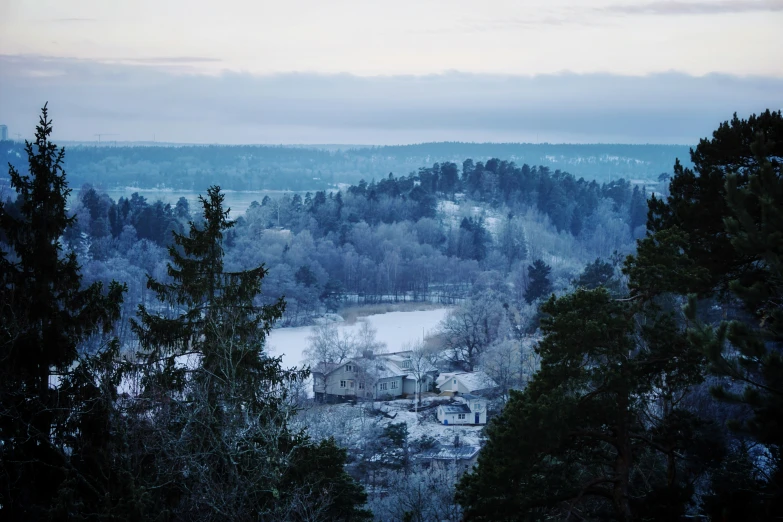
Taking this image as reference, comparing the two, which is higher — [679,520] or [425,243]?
[679,520]

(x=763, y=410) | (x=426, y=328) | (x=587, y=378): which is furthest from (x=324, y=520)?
(x=426, y=328)

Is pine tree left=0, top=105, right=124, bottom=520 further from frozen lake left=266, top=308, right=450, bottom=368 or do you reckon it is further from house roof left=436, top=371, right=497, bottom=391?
frozen lake left=266, top=308, right=450, bottom=368

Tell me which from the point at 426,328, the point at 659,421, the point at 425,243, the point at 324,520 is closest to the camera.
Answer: the point at 659,421

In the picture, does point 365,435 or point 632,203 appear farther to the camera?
point 632,203

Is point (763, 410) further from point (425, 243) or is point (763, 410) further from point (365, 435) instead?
point (425, 243)

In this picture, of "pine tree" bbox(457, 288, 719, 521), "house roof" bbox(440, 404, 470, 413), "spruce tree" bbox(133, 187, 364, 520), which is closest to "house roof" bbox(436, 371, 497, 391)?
"house roof" bbox(440, 404, 470, 413)

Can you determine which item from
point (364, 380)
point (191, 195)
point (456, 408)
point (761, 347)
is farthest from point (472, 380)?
point (191, 195)
